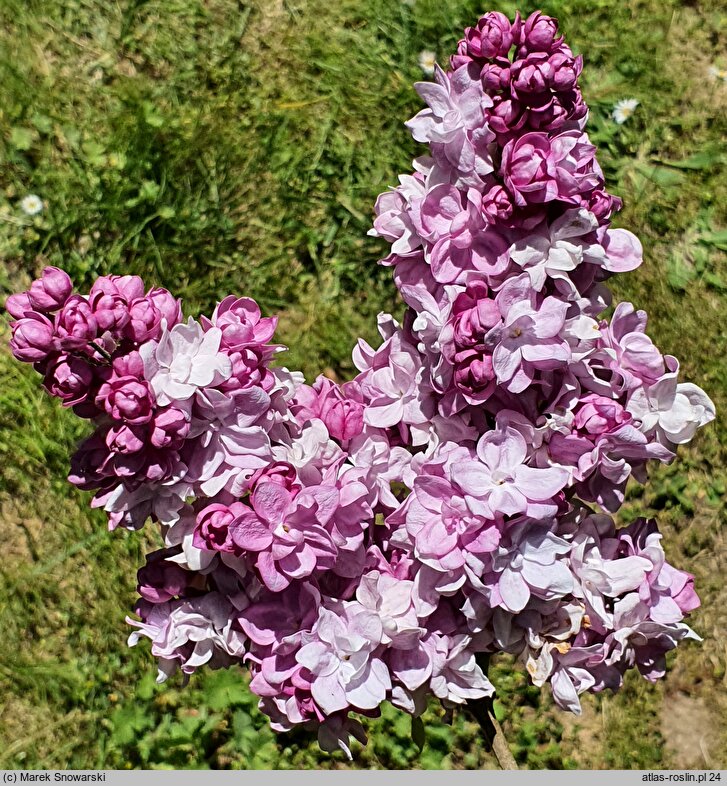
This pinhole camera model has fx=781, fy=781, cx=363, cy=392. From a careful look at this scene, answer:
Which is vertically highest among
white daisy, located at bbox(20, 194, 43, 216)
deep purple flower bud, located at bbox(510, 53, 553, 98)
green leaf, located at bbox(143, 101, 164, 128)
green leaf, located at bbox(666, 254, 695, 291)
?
deep purple flower bud, located at bbox(510, 53, 553, 98)

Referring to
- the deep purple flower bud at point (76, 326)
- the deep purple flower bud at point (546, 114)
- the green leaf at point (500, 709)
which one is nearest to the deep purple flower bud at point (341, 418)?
the deep purple flower bud at point (76, 326)

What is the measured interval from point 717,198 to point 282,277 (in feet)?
5.02

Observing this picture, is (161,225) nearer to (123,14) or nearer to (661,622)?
(123,14)

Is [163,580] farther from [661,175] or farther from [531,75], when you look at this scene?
[661,175]

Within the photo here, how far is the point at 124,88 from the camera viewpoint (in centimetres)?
271

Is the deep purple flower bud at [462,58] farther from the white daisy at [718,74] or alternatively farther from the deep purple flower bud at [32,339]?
the white daisy at [718,74]

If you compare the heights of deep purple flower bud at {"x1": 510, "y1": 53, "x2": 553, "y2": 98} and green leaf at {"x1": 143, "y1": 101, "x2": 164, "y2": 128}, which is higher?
deep purple flower bud at {"x1": 510, "y1": 53, "x2": 553, "y2": 98}

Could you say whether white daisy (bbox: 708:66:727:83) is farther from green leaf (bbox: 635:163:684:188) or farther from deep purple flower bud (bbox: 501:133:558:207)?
deep purple flower bud (bbox: 501:133:558:207)

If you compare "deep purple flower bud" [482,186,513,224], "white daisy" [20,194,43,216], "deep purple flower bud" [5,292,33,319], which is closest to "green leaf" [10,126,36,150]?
"white daisy" [20,194,43,216]

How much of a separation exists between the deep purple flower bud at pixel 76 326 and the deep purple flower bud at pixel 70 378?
0.02 meters

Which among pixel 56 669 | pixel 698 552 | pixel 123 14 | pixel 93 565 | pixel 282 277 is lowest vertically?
pixel 56 669

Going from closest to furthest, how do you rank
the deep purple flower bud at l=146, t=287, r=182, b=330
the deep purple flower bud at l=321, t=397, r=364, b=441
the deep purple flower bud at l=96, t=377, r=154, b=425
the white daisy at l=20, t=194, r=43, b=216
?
the deep purple flower bud at l=96, t=377, r=154, b=425
the deep purple flower bud at l=146, t=287, r=182, b=330
the deep purple flower bud at l=321, t=397, r=364, b=441
the white daisy at l=20, t=194, r=43, b=216

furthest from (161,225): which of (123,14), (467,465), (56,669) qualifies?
(467,465)

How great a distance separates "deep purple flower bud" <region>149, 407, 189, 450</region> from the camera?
94 centimetres
